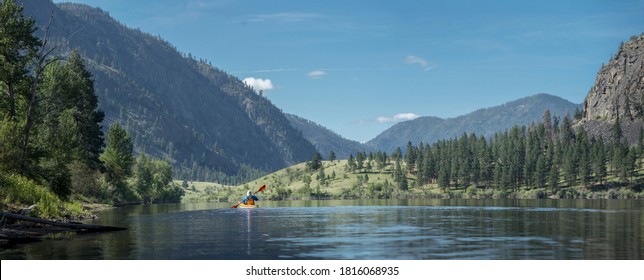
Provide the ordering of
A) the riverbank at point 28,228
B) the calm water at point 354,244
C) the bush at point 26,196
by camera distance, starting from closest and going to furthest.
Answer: the calm water at point 354,244 → the riverbank at point 28,228 → the bush at point 26,196

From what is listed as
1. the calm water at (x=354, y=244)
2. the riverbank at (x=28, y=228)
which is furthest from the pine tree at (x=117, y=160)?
the calm water at (x=354, y=244)

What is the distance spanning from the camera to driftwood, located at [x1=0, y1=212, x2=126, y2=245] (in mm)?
43094

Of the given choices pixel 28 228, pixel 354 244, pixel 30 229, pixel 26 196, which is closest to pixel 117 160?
pixel 26 196

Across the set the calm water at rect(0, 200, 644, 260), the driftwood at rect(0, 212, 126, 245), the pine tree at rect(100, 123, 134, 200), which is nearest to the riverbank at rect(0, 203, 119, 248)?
the driftwood at rect(0, 212, 126, 245)

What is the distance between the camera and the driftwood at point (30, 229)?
43.1m

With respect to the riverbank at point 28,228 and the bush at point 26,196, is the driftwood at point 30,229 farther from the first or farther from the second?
the bush at point 26,196

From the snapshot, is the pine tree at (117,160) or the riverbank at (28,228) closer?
the riverbank at (28,228)

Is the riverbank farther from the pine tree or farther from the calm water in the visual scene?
the pine tree

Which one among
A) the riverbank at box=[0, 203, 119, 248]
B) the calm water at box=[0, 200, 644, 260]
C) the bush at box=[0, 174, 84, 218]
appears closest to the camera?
the calm water at box=[0, 200, 644, 260]

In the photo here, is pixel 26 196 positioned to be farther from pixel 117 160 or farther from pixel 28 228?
pixel 117 160

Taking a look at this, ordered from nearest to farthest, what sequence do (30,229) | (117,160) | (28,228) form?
(30,229) < (28,228) < (117,160)

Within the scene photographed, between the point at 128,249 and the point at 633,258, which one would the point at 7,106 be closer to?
the point at 128,249

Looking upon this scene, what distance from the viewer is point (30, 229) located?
156ft

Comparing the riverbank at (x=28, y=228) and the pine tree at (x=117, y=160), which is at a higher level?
the pine tree at (x=117, y=160)
